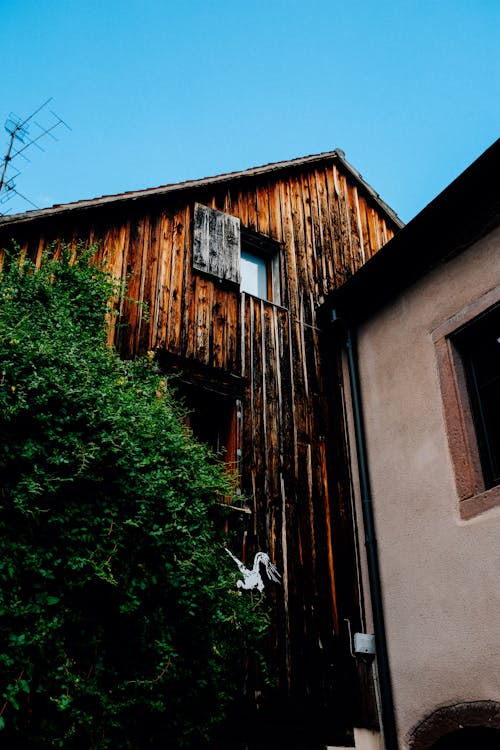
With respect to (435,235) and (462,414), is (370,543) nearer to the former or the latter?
(462,414)

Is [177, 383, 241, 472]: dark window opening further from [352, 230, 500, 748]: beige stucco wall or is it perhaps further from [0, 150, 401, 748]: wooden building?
[352, 230, 500, 748]: beige stucco wall

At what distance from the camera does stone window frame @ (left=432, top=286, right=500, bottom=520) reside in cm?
575

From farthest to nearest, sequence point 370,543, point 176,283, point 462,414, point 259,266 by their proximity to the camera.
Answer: point 259,266, point 176,283, point 370,543, point 462,414

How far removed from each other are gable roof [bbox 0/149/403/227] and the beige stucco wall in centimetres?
278

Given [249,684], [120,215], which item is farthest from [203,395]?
[249,684]

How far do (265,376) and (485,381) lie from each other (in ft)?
7.97

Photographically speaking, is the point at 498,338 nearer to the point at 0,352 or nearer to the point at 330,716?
the point at 330,716

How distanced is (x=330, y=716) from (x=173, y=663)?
2567 mm

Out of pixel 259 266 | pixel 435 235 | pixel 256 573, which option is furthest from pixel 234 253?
pixel 256 573

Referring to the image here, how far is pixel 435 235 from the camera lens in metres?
6.92

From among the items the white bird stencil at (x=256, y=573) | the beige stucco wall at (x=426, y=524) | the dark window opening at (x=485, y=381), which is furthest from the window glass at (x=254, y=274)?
the white bird stencil at (x=256, y=573)

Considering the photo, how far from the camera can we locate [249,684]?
5.77m

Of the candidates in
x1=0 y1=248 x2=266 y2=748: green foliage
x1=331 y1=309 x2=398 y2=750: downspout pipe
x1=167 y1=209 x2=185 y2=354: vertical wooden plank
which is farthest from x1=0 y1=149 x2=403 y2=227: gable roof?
x1=331 y1=309 x2=398 y2=750: downspout pipe

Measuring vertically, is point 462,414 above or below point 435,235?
below
